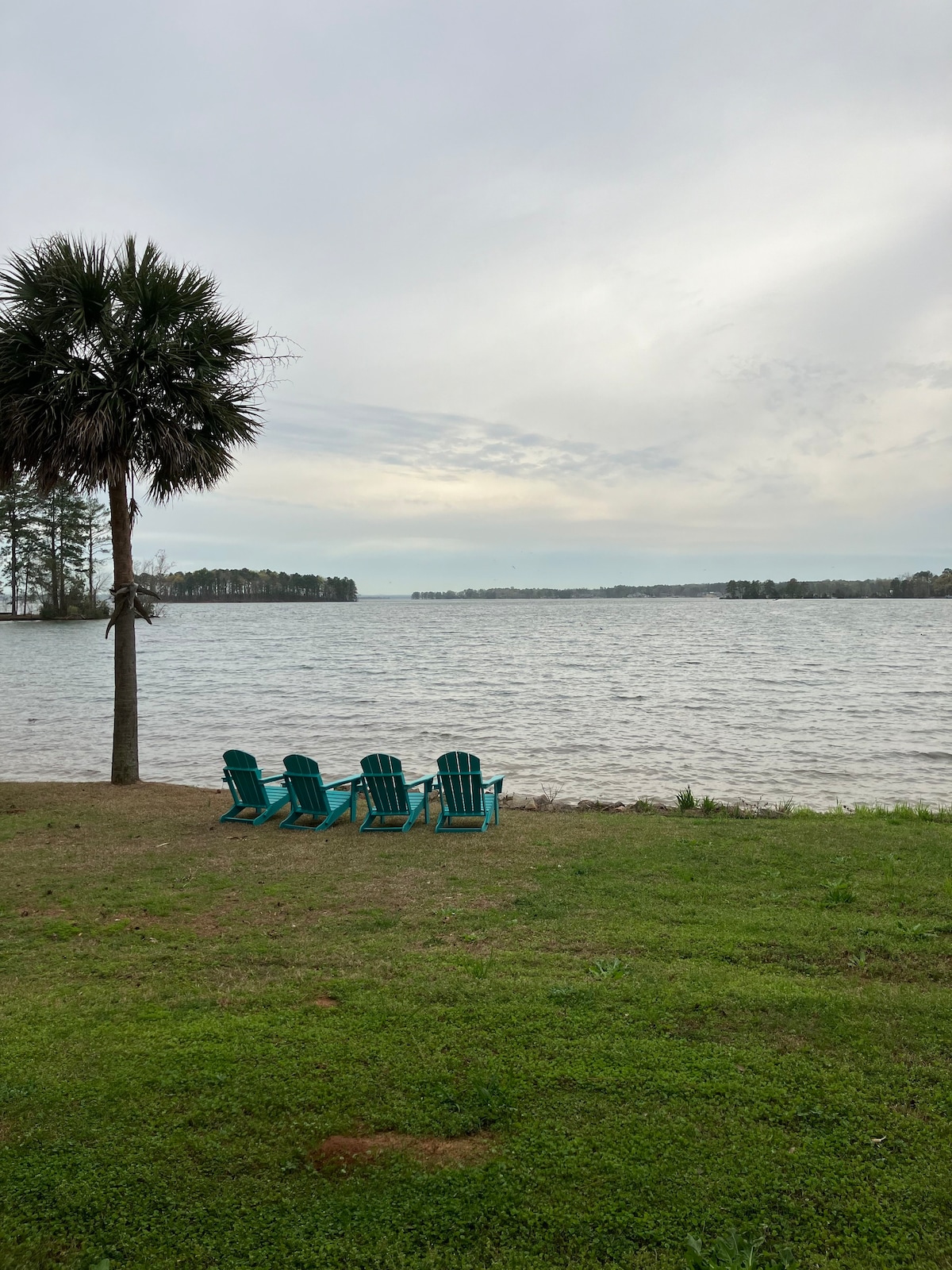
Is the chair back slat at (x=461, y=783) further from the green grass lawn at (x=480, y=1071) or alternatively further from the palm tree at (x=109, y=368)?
the palm tree at (x=109, y=368)

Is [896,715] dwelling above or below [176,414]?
below

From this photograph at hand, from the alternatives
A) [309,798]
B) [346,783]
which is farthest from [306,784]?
[346,783]

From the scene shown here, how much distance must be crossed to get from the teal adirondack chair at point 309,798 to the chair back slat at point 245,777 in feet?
1.23

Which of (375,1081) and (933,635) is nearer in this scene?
(375,1081)

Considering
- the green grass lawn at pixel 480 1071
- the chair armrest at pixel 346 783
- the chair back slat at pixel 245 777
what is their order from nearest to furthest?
1. the green grass lawn at pixel 480 1071
2. the chair back slat at pixel 245 777
3. the chair armrest at pixel 346 783

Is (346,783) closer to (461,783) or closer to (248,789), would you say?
(248,789)

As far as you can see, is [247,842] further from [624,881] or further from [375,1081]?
[375,1081]

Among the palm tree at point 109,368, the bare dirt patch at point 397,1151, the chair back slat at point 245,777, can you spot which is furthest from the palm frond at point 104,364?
the bare dirt patch at point 397,1151

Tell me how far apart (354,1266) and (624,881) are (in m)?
4.89

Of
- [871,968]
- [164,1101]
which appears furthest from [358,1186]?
[871,968]

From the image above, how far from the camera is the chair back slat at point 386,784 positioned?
9.89m

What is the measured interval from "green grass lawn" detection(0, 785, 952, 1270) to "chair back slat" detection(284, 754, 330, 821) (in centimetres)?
266

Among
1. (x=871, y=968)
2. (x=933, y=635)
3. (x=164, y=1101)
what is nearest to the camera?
(x=164, y=1101)

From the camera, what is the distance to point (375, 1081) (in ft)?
12.5
